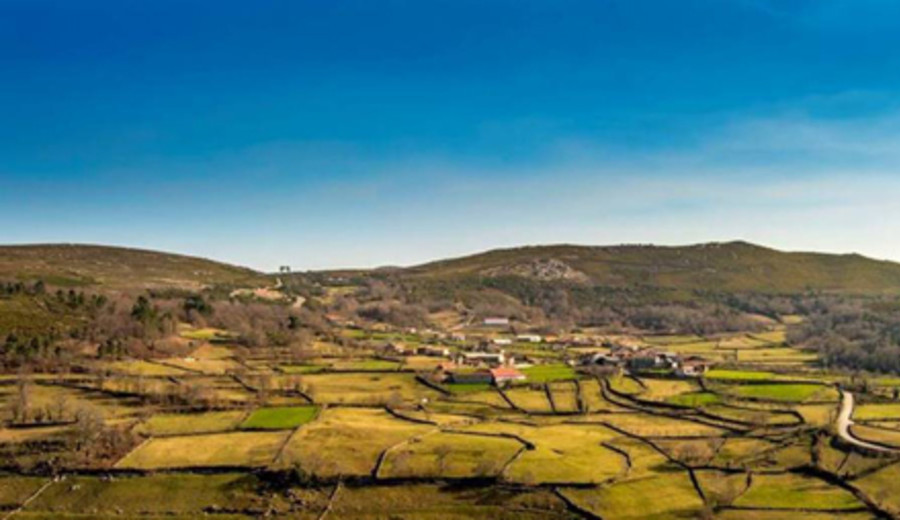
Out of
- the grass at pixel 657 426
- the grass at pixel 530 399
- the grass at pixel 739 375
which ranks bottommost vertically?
the grass at pixel 657 426

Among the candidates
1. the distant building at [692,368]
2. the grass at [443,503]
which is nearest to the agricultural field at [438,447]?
the grass at [443,503]

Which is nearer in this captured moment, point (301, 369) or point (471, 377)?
point (471, 377)

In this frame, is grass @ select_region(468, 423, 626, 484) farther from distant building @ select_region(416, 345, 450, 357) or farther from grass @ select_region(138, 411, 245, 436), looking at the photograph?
distant building @ select_region(416, 345, 450, 357)

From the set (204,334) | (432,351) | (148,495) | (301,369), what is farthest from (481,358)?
(148,495)

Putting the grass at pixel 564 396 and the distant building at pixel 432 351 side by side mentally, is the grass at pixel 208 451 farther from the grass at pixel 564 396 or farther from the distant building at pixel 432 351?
the distant building at pixel 432 351

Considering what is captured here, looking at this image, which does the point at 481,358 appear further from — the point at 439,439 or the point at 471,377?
the point at 439,439

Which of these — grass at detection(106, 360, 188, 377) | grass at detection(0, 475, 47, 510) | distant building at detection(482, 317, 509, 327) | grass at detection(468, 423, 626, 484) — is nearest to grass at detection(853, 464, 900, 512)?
grass at detection(468, 423, 626, 484)

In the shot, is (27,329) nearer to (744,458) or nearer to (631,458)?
(631,458)
